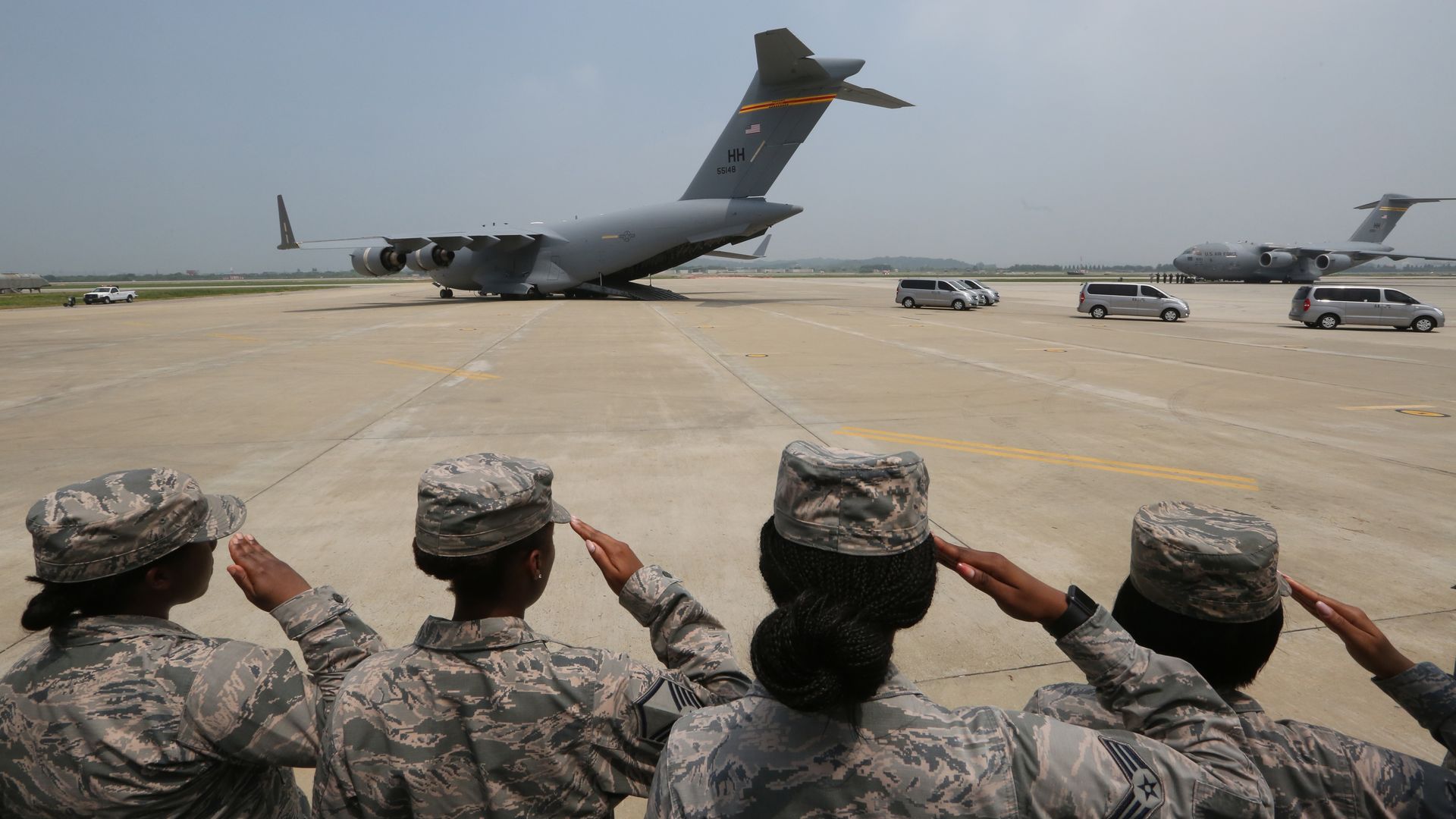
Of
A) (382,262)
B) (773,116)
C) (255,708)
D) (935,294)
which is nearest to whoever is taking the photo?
(255,708)

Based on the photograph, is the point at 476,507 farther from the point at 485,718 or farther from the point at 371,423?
the point at 371,423

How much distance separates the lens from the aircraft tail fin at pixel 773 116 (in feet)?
103

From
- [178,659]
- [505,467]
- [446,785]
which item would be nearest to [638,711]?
[446,785]

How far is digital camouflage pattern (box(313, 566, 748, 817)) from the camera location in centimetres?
179

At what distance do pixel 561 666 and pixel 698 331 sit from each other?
2024cm

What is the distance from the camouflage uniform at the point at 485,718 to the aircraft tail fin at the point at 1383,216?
78.5 meters

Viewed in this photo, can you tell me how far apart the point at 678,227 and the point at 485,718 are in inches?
1334

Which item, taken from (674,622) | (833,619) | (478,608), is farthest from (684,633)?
(833,619)

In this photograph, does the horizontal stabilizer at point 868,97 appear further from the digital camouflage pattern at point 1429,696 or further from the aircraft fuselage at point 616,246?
the digital camouflage pattern at point 1429,696

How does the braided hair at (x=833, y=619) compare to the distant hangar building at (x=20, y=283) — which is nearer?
the braided hair at (x=833, y=619)

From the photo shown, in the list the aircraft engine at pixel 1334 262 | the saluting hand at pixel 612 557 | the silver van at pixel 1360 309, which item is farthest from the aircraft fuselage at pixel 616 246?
the aircraft engine at pixel 1334 262

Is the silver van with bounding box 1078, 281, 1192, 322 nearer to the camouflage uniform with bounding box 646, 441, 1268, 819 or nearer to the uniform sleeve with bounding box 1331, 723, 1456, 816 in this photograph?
the uniform sleeve with bounding box 1331, 723, 1456, 816

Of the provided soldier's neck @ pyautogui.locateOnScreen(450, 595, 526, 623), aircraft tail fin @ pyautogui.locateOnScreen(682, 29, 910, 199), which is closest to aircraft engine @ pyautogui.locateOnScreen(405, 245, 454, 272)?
aircraft tail fin @ pyautogui.locateOnScreen(682, 29, 910, 199)

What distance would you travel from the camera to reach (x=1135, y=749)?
1.59 metres
